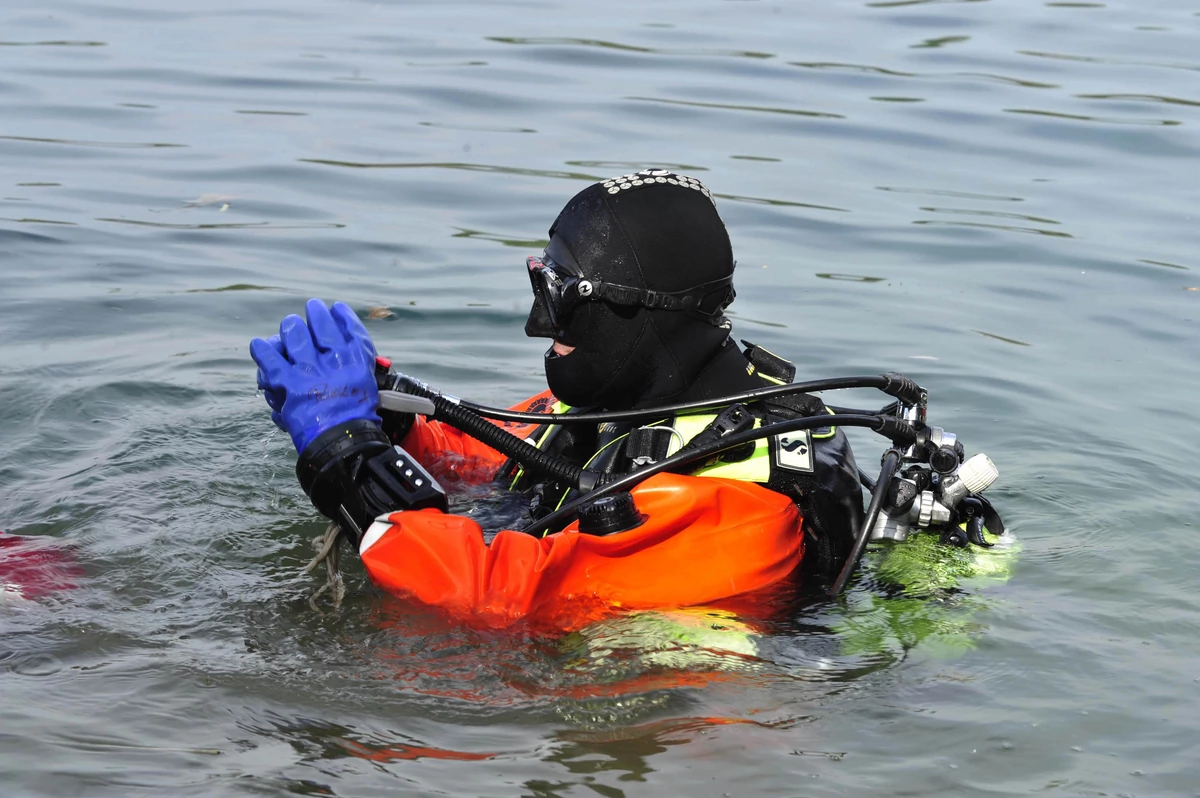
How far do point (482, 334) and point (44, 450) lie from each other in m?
2.14

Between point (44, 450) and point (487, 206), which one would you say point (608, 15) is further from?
point (44, 450)

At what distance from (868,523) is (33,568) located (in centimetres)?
228

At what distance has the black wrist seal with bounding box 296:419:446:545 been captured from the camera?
3.31m

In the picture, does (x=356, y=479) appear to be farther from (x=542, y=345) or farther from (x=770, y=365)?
(x=542, y=345)

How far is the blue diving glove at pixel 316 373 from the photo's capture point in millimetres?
3352

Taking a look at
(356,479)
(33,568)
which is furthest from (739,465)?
(33,568)

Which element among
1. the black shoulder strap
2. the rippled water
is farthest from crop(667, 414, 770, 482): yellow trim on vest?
the rippled water

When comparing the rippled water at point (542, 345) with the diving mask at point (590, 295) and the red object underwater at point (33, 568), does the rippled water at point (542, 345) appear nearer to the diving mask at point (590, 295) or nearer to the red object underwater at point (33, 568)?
the red object underwater at point (33, 568)

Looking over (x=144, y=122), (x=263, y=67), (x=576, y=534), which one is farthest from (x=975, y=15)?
(x=576, y=534)

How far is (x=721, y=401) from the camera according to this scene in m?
3.35

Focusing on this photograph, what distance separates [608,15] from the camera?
44.2 feet

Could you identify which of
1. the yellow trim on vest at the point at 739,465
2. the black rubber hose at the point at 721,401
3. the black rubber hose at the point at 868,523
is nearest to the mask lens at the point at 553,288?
the black rubber hose at the point at 721,401

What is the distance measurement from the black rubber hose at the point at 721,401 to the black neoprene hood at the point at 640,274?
116 millimetres

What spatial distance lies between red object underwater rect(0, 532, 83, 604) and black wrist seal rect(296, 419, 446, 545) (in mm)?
883
